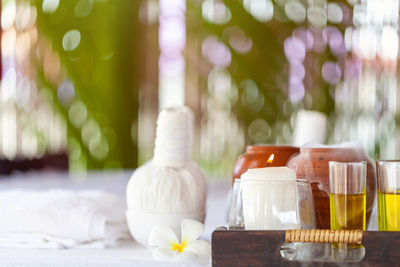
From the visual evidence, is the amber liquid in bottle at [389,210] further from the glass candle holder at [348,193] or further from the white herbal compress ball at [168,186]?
the white herbal compress ball at [168,186]

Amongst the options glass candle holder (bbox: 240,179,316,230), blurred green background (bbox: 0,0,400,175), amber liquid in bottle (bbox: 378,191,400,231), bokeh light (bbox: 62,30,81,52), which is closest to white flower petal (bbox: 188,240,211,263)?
glass candle holder (bbox: 240,179,316,230)

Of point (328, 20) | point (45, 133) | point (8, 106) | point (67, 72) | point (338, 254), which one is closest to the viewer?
point (338, 254)

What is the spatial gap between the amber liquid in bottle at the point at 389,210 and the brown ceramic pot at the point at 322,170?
80mm

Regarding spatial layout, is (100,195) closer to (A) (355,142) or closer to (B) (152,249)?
(B) (152,249)

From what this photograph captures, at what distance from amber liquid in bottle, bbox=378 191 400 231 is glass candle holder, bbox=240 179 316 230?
104 mm

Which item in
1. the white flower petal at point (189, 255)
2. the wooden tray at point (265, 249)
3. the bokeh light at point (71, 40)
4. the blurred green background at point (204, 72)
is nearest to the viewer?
the wooden tray at point (265, 249)

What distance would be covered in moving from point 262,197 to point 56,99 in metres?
2.82

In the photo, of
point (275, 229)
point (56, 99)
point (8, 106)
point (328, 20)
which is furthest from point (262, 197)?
point (328, 20)

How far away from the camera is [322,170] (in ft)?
2.59

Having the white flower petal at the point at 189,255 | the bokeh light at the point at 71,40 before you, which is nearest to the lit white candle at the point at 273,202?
the white flower petal at the point at 189,255

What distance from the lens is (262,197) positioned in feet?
2.30

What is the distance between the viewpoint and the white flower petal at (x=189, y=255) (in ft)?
2.52

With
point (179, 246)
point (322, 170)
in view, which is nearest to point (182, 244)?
point (179, 246)

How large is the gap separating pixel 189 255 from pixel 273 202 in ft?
0.52
